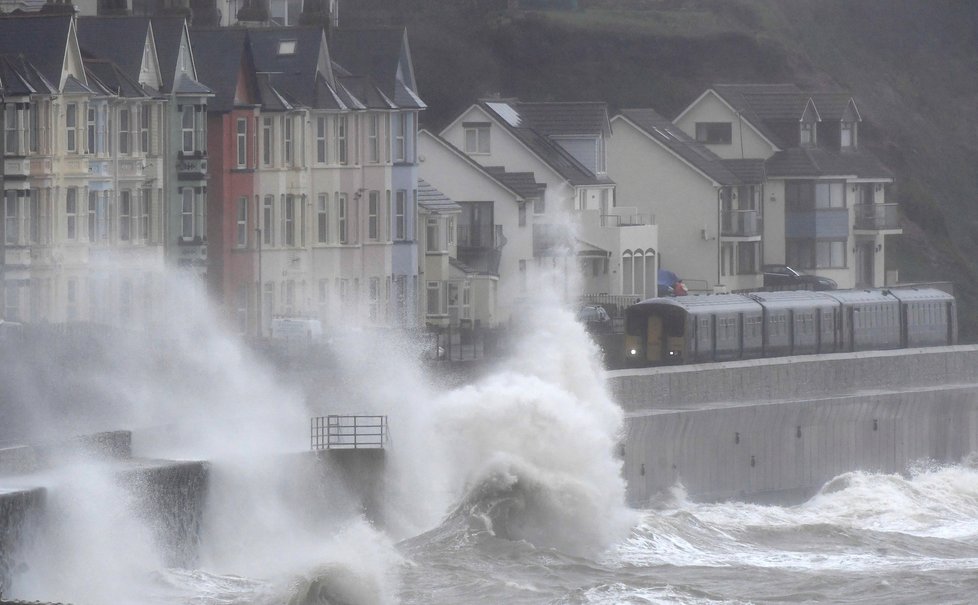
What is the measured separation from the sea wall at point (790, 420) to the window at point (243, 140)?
12072 mm

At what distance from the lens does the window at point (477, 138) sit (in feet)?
218

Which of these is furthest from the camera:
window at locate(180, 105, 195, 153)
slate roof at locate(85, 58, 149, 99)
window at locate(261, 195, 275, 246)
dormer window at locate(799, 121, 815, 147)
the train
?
dormer window at locate(799, 121, 815, 147)

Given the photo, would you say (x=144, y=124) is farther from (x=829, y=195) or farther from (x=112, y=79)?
(x=829, y=195)

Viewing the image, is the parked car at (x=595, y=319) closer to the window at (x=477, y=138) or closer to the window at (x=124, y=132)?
the window at (x=477, y=138)

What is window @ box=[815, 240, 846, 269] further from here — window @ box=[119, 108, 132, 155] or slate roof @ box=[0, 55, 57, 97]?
slate roof @ box=[0, 55, 57, 97]

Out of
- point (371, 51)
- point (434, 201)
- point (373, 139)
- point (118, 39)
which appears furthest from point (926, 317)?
point (118, 39)

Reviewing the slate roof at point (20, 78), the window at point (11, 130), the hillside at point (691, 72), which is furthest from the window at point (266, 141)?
the hillside at point (691, 72)

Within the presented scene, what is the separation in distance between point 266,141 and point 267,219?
173cm

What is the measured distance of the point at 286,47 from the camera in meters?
54.4

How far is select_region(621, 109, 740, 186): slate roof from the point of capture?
70812 millimetres

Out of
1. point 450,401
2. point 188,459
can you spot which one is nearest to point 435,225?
point 450,401

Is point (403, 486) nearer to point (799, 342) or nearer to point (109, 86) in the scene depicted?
point (109, 86)

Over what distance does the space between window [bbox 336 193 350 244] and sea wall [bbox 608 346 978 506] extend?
40.4 feet

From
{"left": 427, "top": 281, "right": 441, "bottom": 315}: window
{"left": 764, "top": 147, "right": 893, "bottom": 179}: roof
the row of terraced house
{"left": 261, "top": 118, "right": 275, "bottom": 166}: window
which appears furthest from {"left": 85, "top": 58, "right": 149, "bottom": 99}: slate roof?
{"left": 764, "top": 147, "right": 893, "bottom": 179}: roof
